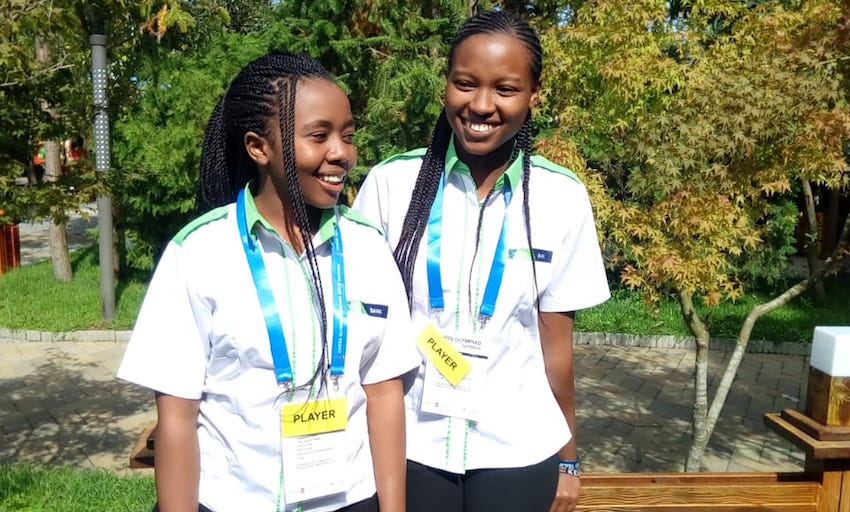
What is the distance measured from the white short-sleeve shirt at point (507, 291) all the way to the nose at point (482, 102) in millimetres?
136

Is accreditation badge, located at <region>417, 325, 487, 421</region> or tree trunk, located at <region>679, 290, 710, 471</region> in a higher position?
accreditation badge, located at <region>417, 325, 487, 421</region>

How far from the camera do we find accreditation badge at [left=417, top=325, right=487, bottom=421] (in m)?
1.70

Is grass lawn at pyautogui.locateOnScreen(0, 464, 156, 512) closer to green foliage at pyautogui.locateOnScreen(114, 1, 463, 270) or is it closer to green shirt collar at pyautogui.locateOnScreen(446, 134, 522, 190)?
green foliage at pyautogui.locateOnScreen(114, 1, 463, 270)

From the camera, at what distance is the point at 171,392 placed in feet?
4.76

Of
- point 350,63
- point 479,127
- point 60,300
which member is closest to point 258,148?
point 479,127

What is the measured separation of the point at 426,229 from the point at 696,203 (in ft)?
8.19

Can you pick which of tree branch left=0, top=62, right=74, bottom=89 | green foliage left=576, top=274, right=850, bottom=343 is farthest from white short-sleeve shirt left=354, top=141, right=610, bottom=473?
green foliage left=576, top=274, right=850, bottom=343

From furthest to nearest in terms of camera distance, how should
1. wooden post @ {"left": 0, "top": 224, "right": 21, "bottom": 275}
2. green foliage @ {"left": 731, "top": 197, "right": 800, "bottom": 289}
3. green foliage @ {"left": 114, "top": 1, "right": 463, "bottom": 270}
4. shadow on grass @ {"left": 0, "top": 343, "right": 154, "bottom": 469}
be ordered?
wooden post @ {"left": 0, "top": 224, "right": 21, "bottom": 275}
green foliage @ {"left": 731, "top": 197, "right": 800, "bottom": 289}
green foliage @ {"left": 114, "top": 1, "right": 463, "bottom": 270}
shadow on grass @ {"left": 0, "top": 343, "right": 154, "bottom": 469}

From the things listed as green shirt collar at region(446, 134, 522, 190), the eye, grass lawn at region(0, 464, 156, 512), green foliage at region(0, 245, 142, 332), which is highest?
the eye

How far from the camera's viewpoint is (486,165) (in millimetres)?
1826

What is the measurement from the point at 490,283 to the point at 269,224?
1.58ft

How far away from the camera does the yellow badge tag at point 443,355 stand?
169 centimetres

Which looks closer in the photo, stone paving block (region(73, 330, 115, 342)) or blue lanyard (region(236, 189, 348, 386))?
blue lanyard (region(236, 189, 348, 386))

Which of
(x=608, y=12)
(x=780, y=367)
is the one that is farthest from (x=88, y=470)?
(x=780, y=367)
